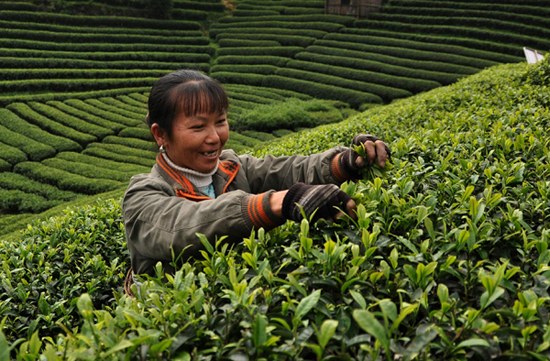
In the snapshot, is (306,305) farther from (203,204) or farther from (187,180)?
(187,180)

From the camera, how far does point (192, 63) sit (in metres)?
30.3

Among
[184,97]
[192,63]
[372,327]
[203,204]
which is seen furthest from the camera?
[192,63]

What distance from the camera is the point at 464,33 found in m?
29.2

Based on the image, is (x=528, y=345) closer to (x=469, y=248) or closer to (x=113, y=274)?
(x=469, y=248)

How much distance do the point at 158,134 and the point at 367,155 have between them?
1121 millimetres

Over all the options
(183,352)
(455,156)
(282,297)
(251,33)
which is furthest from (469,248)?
(251,33)

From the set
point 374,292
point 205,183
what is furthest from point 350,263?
point 205,183

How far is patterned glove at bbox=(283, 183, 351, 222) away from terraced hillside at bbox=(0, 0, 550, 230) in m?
14.4

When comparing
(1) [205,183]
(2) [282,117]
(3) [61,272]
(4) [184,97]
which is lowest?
(2) [282,117]

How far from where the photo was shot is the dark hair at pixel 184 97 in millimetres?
2609

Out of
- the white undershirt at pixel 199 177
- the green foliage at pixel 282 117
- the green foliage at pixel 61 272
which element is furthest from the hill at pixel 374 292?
the green foliage at pixel 282 117

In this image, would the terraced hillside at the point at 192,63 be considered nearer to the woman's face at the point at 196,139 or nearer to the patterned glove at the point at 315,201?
the woman's face at the point at 196,139

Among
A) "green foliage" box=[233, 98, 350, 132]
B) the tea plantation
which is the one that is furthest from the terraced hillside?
the tea plantation

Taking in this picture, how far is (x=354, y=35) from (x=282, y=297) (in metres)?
31.7
